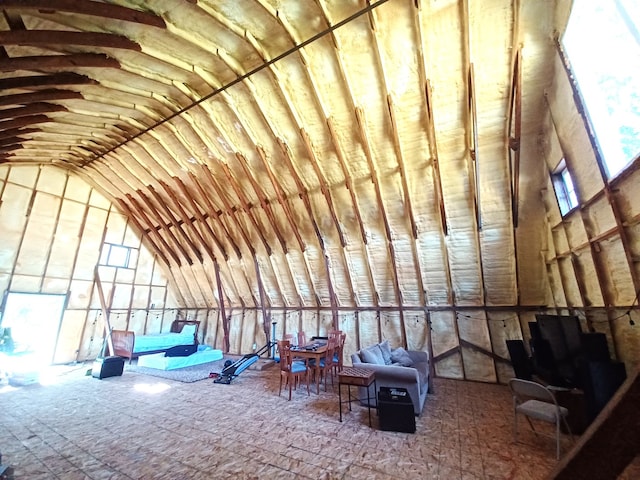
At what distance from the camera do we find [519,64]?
4.57 metres

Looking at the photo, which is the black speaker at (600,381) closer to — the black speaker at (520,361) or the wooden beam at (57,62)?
the black speaker at (520,361)

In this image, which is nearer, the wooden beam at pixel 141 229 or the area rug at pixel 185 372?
the area rug at pixel 185 372

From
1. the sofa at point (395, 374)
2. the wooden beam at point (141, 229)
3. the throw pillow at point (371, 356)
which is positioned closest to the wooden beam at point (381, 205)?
the sofa at point (395, 374)

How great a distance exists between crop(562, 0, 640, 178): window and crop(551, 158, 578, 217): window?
1274 mm

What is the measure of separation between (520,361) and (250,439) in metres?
5.41

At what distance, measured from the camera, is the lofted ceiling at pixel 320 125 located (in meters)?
4.42

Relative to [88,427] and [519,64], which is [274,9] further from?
[88,427]

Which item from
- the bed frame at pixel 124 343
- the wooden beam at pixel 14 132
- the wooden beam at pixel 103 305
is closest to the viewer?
the wooden beam at pixel 14 132

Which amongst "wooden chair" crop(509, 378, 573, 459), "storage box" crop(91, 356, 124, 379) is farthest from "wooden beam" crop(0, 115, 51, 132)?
"wooden chair" crop(509, 378, 573, 459)

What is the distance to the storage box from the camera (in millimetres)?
7117

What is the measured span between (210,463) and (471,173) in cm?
677

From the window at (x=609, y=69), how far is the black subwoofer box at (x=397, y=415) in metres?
4.39

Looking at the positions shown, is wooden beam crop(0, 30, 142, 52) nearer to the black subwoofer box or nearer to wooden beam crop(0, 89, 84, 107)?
wooden beam crop(0, 89, 84, 107)

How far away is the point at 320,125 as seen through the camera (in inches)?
245
